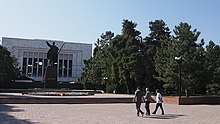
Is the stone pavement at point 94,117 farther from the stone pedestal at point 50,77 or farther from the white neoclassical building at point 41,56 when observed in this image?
the white neoclassical building at point 41,56

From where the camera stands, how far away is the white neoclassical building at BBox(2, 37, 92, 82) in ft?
307

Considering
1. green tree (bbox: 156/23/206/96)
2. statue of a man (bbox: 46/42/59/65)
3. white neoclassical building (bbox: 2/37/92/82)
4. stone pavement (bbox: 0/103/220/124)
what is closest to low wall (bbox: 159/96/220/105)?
green tree (bbox: 156/23/206/96)

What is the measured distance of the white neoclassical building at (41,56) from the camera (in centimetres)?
9369

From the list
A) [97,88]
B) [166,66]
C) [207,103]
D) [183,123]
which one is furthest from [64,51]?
[183,123]

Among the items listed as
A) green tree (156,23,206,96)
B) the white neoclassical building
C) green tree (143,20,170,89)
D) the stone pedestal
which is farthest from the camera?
the white neoclassical building

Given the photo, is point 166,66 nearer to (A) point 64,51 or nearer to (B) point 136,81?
(B) point 136,81

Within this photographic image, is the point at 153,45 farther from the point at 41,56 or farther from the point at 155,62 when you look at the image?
the point at 41,56

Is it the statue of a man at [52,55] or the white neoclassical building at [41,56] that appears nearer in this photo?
the statue of a man at [52,55]

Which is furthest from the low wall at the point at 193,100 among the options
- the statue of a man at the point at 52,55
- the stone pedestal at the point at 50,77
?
the statue of a man at the point at 52,55

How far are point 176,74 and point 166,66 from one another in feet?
8.01

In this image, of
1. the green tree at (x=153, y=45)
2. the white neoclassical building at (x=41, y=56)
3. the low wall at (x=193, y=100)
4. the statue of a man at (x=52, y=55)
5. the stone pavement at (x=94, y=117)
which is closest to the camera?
the stone pavement at (x=94, y=117)

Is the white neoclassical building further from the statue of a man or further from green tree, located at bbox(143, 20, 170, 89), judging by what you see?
the statue of a man

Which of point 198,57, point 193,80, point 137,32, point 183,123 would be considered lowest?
point 183,123

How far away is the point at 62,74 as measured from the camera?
98875 mm
